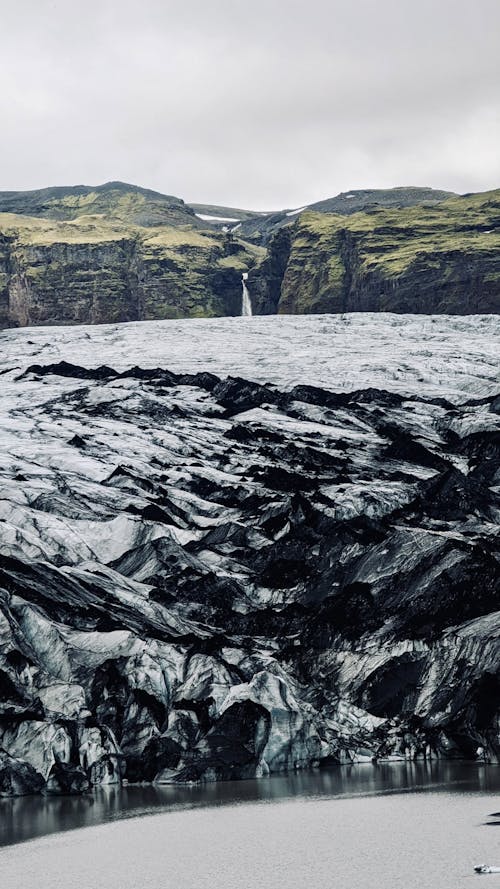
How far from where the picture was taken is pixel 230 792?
138 feet

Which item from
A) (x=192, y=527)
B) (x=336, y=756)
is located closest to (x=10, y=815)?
(x=336, y=756)

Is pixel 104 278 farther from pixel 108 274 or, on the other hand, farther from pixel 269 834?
pixel 269 834

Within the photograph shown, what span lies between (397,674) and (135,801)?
15.1 meters

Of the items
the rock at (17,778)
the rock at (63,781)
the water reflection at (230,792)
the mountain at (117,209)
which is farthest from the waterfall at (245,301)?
the rock at (17,778)

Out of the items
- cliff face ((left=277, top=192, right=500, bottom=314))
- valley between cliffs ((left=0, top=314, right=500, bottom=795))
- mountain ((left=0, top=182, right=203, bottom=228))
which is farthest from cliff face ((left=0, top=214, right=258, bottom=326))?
valley between cliffs ((left=0, top=314, right=500, bottom=795))

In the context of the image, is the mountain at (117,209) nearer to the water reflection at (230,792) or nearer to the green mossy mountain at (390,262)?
the green mossy mountain at (390,262)

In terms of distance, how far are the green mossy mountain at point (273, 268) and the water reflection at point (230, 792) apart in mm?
77987

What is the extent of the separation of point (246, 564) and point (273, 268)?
7961 centimetres

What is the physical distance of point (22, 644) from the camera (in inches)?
1916

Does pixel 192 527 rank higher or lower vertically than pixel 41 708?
higher

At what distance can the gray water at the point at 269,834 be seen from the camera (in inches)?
1136

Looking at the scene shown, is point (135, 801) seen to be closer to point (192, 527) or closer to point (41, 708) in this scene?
point (41, 708)

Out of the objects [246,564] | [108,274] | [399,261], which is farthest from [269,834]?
[108,274]

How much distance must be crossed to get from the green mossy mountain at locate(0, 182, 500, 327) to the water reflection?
78.0 metres
